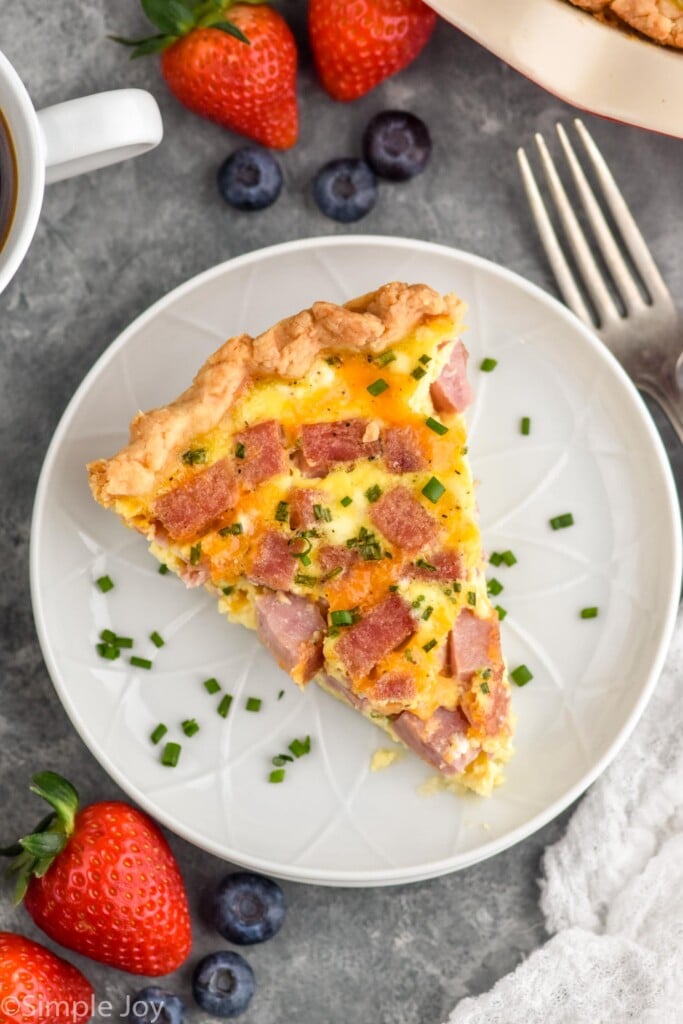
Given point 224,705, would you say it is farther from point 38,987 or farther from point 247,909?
point 38,987

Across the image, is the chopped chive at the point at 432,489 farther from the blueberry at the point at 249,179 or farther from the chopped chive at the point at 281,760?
the blueberry at the point at 249,179

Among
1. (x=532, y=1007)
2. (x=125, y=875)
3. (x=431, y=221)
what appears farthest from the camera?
(x=431, y=221)

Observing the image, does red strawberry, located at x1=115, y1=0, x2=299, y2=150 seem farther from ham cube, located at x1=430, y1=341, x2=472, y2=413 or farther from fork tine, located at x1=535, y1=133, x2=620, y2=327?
ham cube, located at x1=430, y1=341, x2=472, y2=413

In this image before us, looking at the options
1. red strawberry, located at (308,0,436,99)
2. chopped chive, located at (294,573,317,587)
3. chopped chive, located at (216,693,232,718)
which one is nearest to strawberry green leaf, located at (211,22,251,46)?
red strawberry, located at (308,0,436,99)

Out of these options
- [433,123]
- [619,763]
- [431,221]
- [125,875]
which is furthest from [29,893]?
[433,123]

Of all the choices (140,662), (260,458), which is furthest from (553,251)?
(140,662)

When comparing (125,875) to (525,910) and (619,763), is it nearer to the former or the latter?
(525,910)
